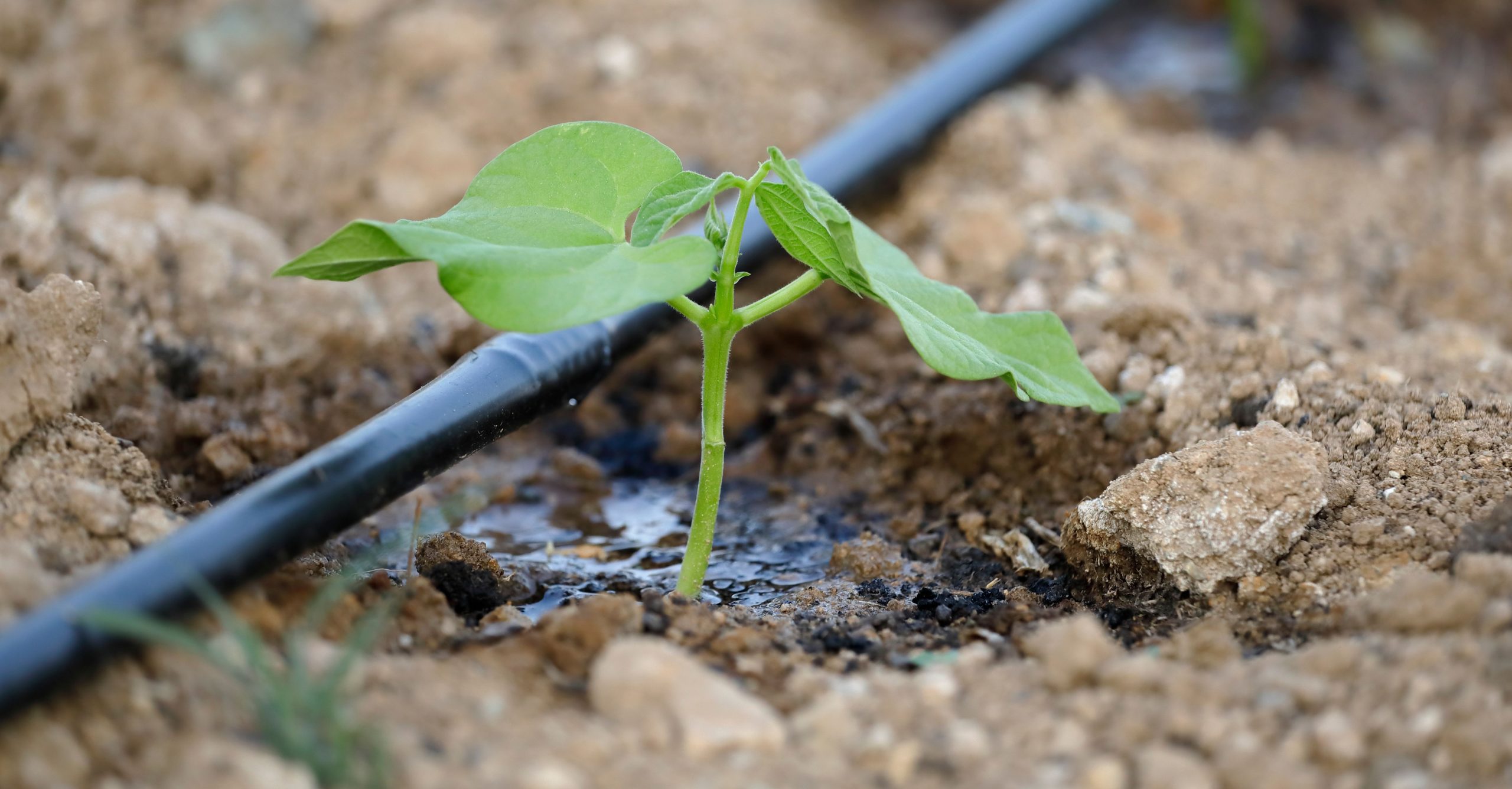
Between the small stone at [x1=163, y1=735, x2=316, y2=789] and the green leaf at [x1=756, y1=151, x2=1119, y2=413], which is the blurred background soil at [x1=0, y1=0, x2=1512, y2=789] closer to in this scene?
the small stone at [x1=163, y1=735, x2=316, y2=789]

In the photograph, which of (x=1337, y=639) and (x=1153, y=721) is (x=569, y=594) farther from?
(x=1337, y=639)

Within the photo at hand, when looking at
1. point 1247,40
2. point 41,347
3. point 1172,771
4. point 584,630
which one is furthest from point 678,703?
point 1247,40

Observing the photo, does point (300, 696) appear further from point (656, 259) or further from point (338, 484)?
point (656, 259)

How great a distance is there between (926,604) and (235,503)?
0.90 metres

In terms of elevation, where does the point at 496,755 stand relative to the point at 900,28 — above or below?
below

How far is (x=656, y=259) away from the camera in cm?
136

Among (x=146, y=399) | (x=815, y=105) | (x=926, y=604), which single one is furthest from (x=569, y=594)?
(x=815, y=105)

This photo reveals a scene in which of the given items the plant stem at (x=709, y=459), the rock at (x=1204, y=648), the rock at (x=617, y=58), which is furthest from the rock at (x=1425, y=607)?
the rock at (x=617, y=58)

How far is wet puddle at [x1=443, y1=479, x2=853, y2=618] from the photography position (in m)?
→ 1.85

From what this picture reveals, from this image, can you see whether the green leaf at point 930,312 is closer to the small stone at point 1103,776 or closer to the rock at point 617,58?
the small stone at point 1103,776

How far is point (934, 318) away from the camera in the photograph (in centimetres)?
158

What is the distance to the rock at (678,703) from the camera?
1184mm

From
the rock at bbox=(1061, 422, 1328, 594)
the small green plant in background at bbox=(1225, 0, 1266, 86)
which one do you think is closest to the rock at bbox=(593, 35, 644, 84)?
the small green plant in background at bbox=(1225, 0, 1266, 86)

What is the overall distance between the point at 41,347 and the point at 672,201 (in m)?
0.81
